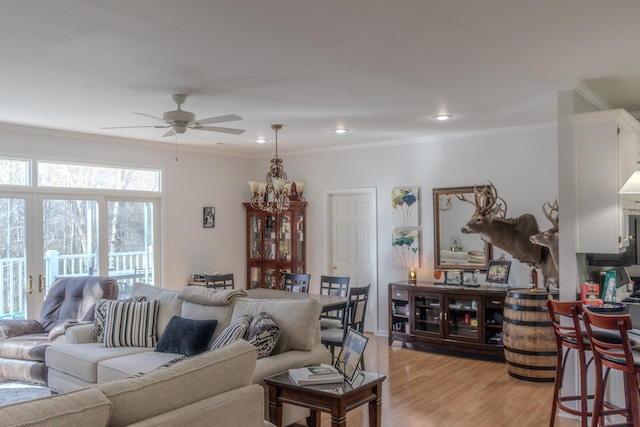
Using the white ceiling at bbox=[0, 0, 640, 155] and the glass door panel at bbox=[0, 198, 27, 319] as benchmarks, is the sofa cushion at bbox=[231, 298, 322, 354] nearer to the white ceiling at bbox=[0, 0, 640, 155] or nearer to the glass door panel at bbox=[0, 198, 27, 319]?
the white ceiling at bbox=[0, 0, 640, 155]

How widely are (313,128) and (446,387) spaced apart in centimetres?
314

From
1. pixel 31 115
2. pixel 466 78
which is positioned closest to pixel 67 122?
pixel 31 115

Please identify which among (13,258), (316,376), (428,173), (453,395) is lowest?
(453,395)

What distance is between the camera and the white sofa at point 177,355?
3646 mm

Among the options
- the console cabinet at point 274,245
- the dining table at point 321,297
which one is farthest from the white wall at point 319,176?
the dining table at point 321,297

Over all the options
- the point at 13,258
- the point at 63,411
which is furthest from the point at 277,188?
the point at 63,411

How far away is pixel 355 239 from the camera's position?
24.6 feet

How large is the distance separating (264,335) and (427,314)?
3221mm

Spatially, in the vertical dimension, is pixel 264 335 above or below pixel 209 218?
below

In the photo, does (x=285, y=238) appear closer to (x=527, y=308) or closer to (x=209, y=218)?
(x=209, y=218)

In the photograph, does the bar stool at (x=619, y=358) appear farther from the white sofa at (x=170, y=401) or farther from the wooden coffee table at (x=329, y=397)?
the white sofa at (x=170, y=401)

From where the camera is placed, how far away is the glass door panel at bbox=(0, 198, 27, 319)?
578 cm

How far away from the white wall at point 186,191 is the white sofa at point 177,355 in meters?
2.27

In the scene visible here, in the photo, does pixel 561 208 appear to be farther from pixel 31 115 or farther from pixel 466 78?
pixel 31 115
